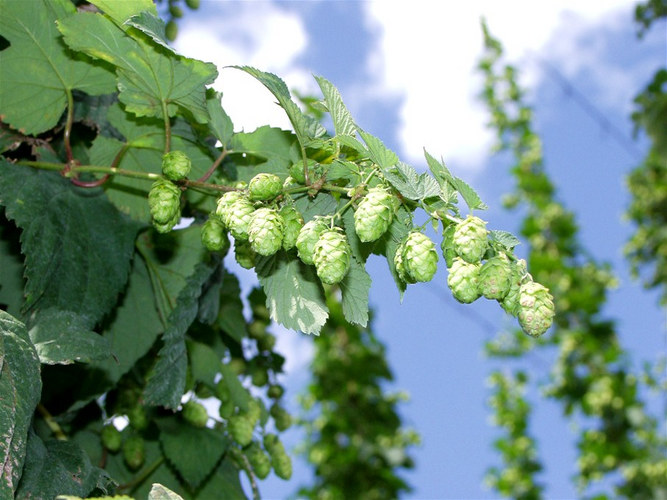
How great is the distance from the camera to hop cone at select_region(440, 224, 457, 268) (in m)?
1.06

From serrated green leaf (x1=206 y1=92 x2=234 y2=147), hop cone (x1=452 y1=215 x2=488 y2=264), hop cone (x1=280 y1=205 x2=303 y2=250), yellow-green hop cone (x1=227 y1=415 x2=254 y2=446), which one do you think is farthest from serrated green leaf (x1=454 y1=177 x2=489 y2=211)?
yellow-green hop cone (x1=227 y1=415 x2=254 y2=446)

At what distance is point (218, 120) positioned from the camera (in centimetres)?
132

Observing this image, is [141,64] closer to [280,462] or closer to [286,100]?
[286,100]

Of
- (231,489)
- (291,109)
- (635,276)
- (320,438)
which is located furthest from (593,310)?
(291,109)

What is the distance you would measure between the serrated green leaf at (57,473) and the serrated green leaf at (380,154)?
0.65m

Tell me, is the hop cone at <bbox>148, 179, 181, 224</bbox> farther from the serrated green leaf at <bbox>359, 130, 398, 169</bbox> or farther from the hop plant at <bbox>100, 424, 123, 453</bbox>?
the hop plant at <bbox>100, 424, 123, 453</bbox>

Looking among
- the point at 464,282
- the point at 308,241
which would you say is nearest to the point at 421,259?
the point at 464,282

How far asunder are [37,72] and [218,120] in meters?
0.39

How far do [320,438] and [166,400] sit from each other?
5.34 m

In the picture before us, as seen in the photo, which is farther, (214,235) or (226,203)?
(214,235)

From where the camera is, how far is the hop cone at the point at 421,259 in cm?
99

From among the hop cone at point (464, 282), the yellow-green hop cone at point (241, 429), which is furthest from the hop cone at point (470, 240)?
the yellow-green hop cone at point (241, 429)

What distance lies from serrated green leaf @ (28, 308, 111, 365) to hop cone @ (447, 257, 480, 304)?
570mm

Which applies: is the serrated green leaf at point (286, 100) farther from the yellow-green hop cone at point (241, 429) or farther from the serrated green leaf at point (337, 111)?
the yellow-green hop cone at point (241, 429)
